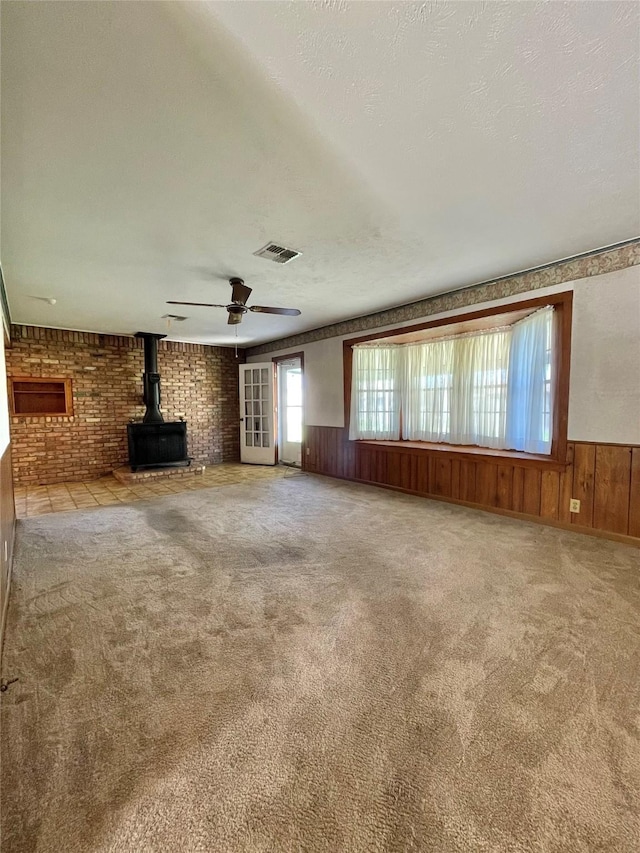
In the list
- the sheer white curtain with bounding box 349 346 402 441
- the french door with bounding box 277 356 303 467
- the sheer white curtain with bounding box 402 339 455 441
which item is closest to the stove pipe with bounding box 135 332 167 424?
the french door with bounding box 277 356 303 467

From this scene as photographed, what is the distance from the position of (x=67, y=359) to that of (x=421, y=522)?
6.05 m

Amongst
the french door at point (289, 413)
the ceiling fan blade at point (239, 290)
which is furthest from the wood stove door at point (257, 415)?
the ceiling fan blade at point (239, 290)

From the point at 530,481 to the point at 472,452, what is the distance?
2.29 ft

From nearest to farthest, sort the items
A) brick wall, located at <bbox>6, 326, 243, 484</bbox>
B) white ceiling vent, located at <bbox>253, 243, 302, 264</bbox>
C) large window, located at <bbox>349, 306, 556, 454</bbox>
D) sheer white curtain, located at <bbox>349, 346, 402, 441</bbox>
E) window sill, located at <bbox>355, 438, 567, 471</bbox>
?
white ceiling vent, located at <bbox>253, 243, 302, 264</bbox> → window sill, located at <bbox>355, 438, 567, 471</bbox> → large window, located at <bbox>349, 306, 556, 454</bbox> → sheer white curtain, located at <bbox>349, 346, 402, 441</bbox> → brick wall, located at <bbox>6, 326, 243, 484</bbox>

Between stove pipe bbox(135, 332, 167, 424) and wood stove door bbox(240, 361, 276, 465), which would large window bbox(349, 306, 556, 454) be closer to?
wood stove door bbox(240, 361, 276, 465)

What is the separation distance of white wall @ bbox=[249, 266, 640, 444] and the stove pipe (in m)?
5.79

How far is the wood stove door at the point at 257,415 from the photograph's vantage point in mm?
7131

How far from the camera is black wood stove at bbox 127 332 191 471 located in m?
6.12

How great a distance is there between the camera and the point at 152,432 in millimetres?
6277

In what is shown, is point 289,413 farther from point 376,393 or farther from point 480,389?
point 480,389

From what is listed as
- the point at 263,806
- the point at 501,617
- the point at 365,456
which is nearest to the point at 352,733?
the point at 263,806

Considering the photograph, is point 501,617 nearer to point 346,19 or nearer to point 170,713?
point 170,713

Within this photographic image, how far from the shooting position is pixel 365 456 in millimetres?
5441

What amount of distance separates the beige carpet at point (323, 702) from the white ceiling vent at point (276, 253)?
98.2 inches
